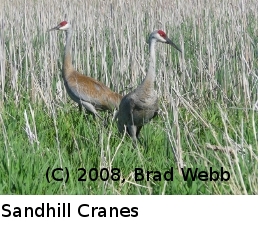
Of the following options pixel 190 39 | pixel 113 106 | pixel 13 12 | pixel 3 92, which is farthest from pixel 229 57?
pixel 13 12

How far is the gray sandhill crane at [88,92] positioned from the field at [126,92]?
147 mm

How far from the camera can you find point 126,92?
19.7 ft

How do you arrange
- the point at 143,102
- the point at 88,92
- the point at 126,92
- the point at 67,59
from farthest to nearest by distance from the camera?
the point at 67,59 < the point at 126,92 < the point at 88,92 < the point at 143,102

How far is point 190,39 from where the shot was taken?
262 inches

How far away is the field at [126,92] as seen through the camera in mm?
3381

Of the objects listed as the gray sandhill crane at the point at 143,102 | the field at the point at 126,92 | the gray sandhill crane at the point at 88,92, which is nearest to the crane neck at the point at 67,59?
the gray sandhill crane at the point at 88,92

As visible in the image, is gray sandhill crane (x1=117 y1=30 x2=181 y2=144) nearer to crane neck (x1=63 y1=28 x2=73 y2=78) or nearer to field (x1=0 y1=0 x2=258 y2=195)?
field (x1=0 y1=0 x2=258 y2=195)

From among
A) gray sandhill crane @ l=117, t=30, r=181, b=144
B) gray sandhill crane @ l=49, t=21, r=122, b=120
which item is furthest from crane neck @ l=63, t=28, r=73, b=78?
gray sandhill crane @ l=117, t=30, r=181, b=144

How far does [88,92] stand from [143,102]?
3.51 ft

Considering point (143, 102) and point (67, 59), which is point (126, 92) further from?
point (143, 102)

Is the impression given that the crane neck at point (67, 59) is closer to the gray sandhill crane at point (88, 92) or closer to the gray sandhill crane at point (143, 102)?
the gray sandhill crane at point (88, 92)

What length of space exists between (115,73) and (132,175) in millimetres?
2563

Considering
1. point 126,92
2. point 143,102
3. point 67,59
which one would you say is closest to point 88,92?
point 126,92

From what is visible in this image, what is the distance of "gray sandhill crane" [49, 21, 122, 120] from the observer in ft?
18.7
